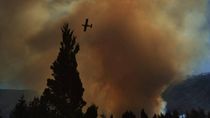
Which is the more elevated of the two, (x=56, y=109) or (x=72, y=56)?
Result: (x=72, y=56)

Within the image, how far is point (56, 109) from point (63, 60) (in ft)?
27.1

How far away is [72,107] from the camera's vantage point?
66.0 m

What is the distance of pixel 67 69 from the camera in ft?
223

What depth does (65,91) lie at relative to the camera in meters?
66.8

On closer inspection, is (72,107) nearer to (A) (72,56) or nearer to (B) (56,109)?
(B) (56,109)

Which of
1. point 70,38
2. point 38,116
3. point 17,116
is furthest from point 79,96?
point 17,116

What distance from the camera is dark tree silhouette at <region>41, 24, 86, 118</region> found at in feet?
217

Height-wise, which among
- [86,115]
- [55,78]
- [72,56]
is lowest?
[86,115]

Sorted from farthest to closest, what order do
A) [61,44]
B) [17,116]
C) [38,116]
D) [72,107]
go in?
1. [17,116]
2. [38,116]
3. [61,44]
4. [72,107]

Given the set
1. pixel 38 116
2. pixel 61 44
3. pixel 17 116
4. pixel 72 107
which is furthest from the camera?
pixel 17 116

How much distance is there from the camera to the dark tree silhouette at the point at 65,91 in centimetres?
6606

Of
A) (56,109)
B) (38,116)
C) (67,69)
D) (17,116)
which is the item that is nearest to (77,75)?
(67,69)

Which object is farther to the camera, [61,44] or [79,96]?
[61,44]

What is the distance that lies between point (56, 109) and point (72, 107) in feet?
11.9
